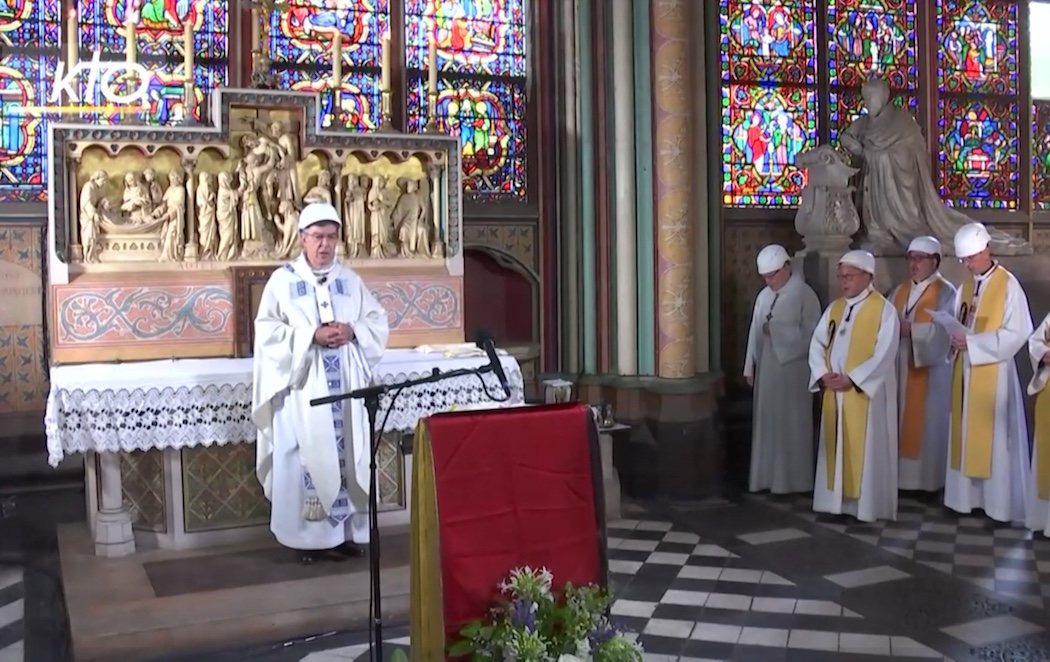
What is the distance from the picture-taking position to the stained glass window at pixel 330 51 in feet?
Result: 27.6

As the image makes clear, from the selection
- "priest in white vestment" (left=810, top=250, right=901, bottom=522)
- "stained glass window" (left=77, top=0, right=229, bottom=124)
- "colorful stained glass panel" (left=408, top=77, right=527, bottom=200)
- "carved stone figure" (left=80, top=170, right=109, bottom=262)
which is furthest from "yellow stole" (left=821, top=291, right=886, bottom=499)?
"stained glass window" (left=77, top=0, right=229, bottom=124)

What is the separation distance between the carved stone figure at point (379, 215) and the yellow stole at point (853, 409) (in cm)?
312

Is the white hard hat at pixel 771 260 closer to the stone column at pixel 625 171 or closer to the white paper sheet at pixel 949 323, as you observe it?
the stone column at pixel 625 171

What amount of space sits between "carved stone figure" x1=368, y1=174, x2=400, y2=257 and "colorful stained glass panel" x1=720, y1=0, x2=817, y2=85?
13.4ft

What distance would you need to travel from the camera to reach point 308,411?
18.5 feet

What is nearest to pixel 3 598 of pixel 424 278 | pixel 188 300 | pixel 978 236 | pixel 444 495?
pixel 188 300

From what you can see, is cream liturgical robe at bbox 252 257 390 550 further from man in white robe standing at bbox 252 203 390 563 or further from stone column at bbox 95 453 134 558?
stone column at bbox 95 453 134 558

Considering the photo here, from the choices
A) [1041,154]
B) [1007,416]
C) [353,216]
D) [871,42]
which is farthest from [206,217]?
[1041,154]

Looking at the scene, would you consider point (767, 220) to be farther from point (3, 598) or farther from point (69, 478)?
point (3, 598)

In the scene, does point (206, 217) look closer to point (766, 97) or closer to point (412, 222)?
point (412, 222)

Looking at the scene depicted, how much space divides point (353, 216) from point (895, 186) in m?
4.62

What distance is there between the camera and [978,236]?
281 inches

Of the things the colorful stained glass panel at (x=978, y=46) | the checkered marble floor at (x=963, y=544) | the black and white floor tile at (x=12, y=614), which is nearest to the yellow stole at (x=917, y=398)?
the checkered marble floor at (x=963, y=544)

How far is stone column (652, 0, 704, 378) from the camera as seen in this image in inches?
312
